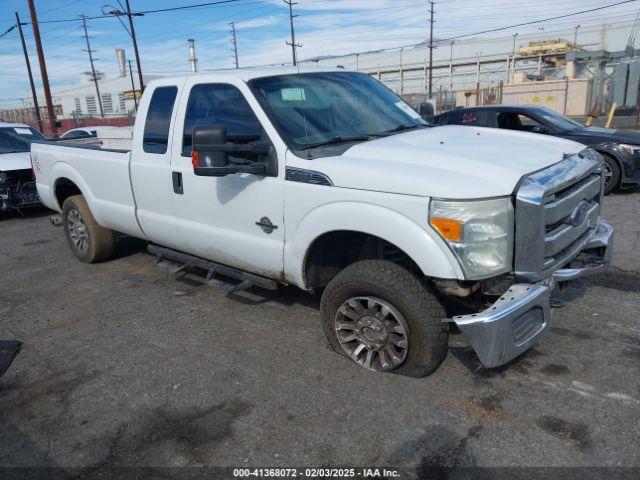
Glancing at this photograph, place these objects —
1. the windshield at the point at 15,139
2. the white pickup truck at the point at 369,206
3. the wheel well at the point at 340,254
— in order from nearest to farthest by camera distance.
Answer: the white pickup truck at the point at 369,206
the wheel well at the point at 340,254
the windshield at the point at 15,139

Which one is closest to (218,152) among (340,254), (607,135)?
(340,254)

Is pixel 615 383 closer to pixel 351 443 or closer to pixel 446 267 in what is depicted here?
pixel 446 267

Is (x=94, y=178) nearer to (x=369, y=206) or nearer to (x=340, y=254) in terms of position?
(x=340, y=254)

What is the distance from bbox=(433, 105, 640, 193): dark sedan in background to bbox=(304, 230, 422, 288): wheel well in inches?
245

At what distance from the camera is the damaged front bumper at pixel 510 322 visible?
285cm

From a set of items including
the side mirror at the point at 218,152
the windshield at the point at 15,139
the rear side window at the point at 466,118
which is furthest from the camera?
the windshield at the point at 15,139

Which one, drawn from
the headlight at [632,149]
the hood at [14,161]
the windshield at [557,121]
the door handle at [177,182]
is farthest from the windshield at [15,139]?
the headlight at [632,149]

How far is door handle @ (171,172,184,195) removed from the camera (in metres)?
4.45

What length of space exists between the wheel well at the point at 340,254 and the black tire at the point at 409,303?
233 millimetres

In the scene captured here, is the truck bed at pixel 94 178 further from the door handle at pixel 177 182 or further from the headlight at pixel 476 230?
the headlight at pixel 476 230

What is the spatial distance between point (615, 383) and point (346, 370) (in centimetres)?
168

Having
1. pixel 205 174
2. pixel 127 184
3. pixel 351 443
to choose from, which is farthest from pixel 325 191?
pixel 127 184

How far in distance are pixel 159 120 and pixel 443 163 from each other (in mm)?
2704

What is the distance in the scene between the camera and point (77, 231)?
20.7 ft
